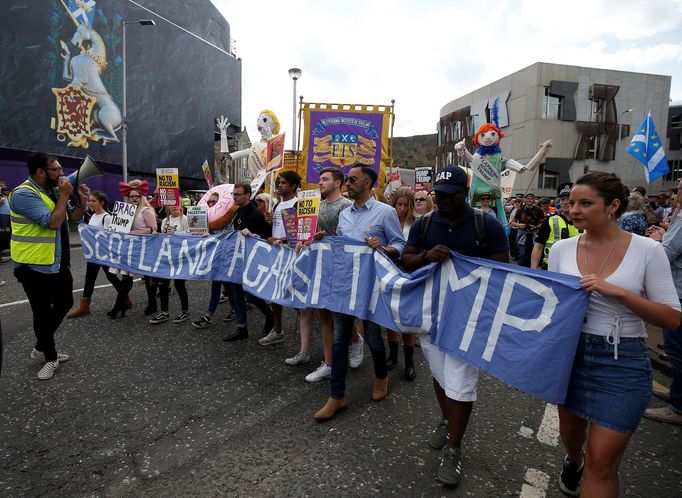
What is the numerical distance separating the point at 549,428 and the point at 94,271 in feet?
21.0

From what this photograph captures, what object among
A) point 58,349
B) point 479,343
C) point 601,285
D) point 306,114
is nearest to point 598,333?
point 601,285

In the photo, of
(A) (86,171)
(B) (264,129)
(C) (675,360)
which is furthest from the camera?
(B) (264,129)

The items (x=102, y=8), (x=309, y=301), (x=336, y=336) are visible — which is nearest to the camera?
(x=336, y=336)

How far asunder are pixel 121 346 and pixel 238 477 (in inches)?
122

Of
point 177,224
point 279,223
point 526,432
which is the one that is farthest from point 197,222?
point 526,432

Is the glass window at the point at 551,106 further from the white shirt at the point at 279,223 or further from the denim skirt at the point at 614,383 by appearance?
the denim skirt at the point at 614,383

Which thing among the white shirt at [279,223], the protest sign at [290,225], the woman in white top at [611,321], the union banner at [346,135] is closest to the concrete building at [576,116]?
the union banner at [346,135]

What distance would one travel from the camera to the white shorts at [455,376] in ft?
8.45

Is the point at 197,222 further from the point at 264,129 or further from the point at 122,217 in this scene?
the point at 264,129

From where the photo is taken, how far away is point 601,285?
200cm

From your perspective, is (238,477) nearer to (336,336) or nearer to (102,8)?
(336,336)

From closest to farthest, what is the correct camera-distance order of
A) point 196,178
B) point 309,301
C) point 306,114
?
point 309,301 < point 306,114 < point 196,178

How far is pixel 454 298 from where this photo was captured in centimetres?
282

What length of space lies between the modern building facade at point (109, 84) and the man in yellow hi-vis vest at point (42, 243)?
1978 centimetres
